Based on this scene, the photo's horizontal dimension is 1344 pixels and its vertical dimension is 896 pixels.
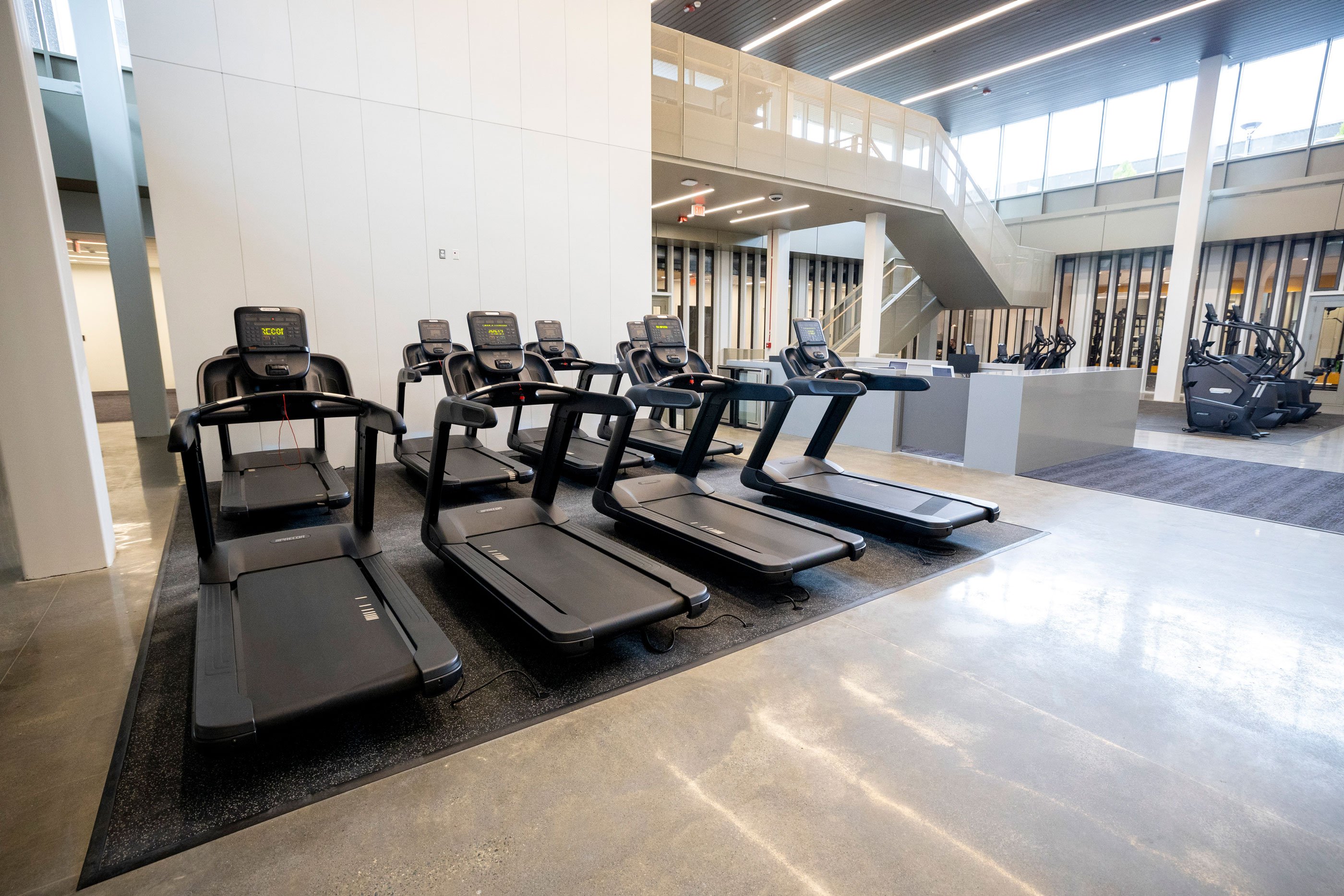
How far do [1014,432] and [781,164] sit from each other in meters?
5.57

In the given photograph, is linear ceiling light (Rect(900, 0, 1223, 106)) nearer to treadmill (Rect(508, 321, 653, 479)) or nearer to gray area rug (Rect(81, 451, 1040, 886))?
gray area rug (Rect(81, 451, 1040, 886))

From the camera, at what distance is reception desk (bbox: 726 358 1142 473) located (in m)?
5.67

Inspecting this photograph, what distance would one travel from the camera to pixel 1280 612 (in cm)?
296

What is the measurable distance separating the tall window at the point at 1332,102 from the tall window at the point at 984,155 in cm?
563

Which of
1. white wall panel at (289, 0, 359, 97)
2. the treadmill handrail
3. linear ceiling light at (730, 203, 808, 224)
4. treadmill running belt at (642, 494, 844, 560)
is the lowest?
treadmill running belt at (642, 494, 844, 560)

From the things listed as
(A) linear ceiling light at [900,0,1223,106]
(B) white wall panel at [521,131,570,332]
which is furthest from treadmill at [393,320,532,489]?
(A) linear ceiling light at [900,0,1223,106]

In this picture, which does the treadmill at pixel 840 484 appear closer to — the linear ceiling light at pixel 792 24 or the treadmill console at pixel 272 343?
the treadmill console at pixel 272 343

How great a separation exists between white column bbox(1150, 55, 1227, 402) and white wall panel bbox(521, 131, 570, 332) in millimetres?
11121

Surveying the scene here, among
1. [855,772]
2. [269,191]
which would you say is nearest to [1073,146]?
[269,191]

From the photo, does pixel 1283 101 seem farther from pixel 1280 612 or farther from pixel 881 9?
pixel 1280 612

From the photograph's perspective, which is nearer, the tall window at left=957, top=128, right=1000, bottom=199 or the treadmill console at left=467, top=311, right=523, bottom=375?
the treadmill console at left=467, top=311, right=523, bottom=375

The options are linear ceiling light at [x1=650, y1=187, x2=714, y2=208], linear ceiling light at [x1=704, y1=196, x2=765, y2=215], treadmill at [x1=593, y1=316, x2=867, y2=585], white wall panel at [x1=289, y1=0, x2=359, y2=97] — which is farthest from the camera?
linear ceiling light at [x1=704, y1=196, x2=765, y2=215]

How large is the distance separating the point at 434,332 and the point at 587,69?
358 cm

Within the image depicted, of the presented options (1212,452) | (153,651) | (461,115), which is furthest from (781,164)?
(153,651)
